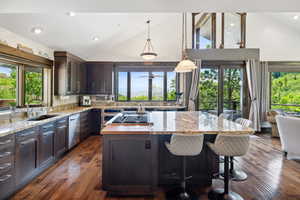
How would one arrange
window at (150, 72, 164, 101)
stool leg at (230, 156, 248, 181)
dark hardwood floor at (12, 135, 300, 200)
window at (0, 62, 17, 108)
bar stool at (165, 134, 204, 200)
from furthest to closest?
window at (150, 72, 164, 101) → window at (0, 62, 17, 108) → stool leg at (230, 156, 248, 181) → dark hardwood floor at (12, 135, 300, 200) → bar stool at (165, 134, 204, 200)

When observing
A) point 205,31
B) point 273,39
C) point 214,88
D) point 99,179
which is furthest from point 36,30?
point 273,39

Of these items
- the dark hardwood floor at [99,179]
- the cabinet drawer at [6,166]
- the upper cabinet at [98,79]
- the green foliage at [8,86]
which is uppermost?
the upper cabinet at [98,79]

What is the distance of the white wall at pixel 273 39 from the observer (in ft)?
20.0

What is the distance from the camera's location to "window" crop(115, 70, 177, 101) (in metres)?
6.31

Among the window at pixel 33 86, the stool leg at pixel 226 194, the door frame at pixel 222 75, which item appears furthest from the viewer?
the door frame at pixel 222 75

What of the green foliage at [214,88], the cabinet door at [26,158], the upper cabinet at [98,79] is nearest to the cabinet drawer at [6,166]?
the cabinet door at [26,158]

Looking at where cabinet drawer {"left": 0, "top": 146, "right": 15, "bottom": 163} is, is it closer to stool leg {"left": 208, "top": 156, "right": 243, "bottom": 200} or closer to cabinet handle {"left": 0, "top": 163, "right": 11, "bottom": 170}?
cabinet handle {"left": 0, "top": 163, "right": 11, "bottom": 170}

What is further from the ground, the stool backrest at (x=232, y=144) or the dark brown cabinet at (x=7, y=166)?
the stool backrest at (x=232, y=144)

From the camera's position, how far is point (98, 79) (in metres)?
6.02

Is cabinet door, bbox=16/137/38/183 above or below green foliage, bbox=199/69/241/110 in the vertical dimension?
below

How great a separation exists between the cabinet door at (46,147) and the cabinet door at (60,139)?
5.7 inches

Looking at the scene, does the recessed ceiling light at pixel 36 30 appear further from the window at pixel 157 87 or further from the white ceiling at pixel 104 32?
the window at pixel 157 87

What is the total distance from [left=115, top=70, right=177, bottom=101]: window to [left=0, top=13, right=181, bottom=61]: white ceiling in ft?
1.94

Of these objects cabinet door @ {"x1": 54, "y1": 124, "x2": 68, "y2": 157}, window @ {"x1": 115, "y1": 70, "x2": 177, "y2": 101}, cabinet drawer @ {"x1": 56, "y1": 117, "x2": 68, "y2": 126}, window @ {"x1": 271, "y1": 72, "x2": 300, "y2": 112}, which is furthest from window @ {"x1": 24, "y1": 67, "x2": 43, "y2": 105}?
window @ {"x1": 271, "y1": 72, "x2": 300, "y2": 112}
